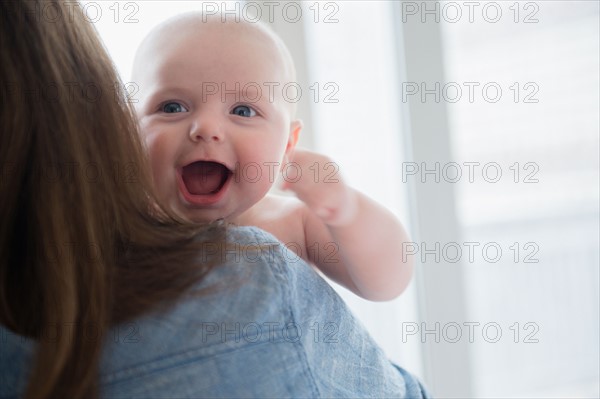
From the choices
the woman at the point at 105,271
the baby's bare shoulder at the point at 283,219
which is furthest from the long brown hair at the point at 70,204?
the baby's bare shoulder at the point at 283,219

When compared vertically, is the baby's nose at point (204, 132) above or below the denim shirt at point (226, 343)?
above

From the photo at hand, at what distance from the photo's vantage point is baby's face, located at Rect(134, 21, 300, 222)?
2.69 ft

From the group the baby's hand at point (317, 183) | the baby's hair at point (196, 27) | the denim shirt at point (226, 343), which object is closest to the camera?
the denim shirt at point (226, 343)

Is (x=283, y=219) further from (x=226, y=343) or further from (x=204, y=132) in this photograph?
(x=226, y=343)

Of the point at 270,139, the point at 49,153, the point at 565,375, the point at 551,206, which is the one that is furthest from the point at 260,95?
the point at 565,375

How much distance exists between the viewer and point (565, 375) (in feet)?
3.89

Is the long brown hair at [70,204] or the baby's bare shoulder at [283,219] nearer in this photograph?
the long brown hair at [70,204]

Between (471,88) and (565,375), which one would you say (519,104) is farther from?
(565,375)

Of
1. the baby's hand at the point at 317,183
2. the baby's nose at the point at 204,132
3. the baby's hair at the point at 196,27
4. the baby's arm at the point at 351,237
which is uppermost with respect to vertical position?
the baby's hair at the point at 196,27

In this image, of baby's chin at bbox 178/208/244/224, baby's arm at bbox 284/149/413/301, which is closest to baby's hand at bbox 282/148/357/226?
baby's arm at bbox 284/149/413/301

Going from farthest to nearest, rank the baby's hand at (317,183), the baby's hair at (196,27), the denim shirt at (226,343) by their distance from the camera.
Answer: the baby's hair at (196,27) → the baby's hand at (317,183) → the denim shirt at (226,343)

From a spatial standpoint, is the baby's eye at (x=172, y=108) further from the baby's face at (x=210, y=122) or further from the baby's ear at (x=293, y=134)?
the baby's ear at (x=293, y=134)

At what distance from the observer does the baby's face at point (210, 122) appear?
82cm

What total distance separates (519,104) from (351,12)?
1.24 ft
